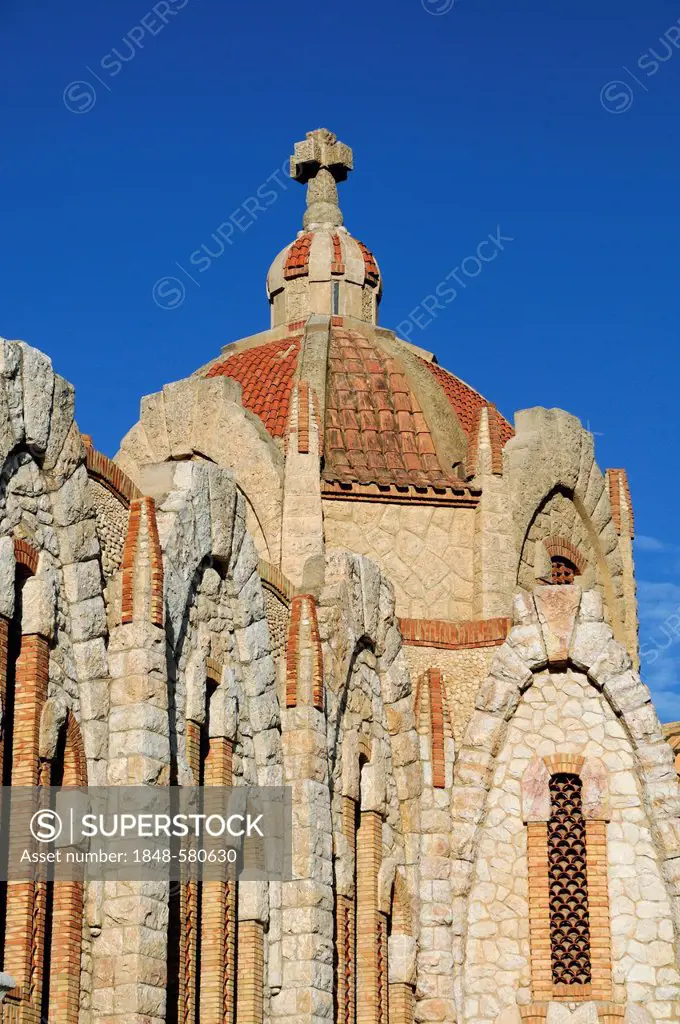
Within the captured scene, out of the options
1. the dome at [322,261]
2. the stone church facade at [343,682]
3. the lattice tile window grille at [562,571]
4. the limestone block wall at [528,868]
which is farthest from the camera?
the dome at [322,261]

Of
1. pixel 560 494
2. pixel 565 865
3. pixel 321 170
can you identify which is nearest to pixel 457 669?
pixel 565 865

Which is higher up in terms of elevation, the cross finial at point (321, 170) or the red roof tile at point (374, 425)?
the cross finial at point (321, 170)

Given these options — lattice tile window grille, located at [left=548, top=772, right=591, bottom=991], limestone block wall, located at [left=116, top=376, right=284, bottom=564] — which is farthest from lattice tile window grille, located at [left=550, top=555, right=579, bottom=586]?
lattice tile window grille, located at [left=548, top=772, right=591, bottom=991]

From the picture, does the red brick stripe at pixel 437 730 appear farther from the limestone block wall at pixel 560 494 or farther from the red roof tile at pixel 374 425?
the red roof tile at pixel 374 425

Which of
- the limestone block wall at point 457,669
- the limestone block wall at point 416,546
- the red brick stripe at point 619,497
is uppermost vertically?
the red brick stripe at point 619,497

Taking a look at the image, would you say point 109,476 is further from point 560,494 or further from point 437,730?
point 560,494

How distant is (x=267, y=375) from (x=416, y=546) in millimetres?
3767

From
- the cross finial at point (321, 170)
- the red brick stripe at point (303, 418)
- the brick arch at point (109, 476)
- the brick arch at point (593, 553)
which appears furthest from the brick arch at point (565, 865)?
the cross finial at point (321, 170)

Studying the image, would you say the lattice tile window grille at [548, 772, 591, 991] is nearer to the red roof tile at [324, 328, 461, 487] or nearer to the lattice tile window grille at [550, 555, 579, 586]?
the lattice tile window grille at [550, 555, 579, 586]

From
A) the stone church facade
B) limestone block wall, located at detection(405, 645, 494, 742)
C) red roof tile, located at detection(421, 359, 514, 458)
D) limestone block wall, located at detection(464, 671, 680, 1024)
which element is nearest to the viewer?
the stone church facade

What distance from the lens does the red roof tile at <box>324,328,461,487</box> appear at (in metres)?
24.8

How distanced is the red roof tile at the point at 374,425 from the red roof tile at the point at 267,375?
61 centimetres

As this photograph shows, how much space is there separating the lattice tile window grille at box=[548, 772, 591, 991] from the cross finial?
476 inches

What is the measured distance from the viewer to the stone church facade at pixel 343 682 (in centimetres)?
1558
